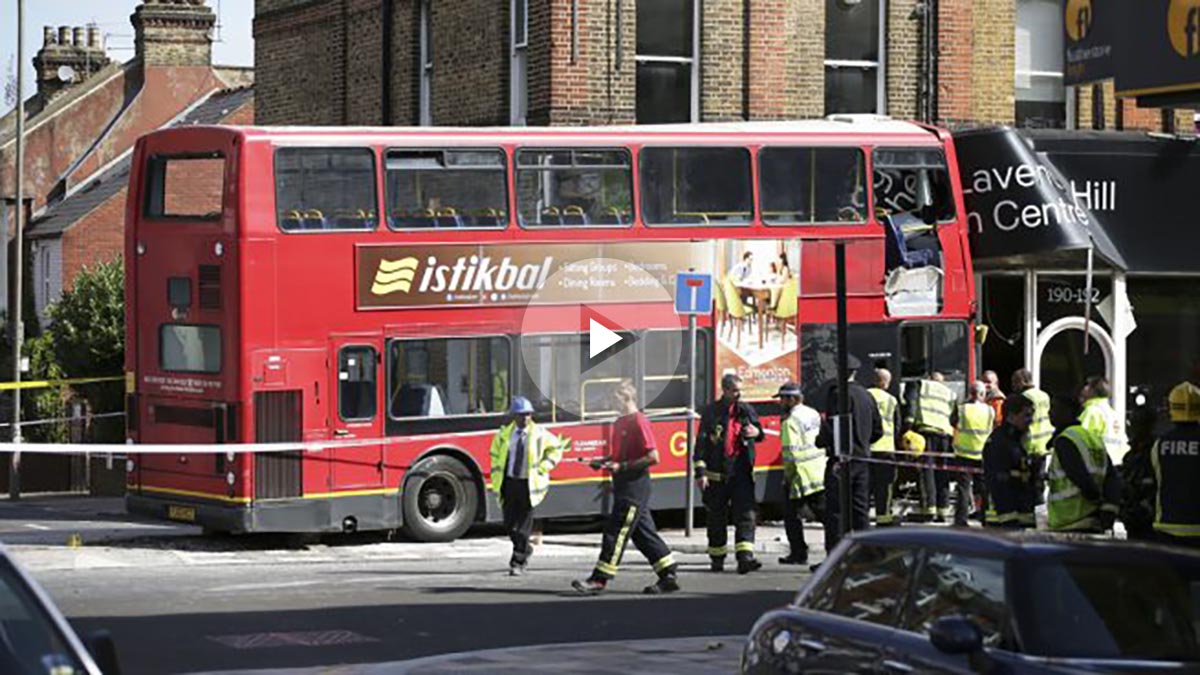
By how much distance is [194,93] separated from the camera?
58188 mm

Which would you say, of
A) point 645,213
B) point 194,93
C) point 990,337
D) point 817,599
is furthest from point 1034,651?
point 194,93

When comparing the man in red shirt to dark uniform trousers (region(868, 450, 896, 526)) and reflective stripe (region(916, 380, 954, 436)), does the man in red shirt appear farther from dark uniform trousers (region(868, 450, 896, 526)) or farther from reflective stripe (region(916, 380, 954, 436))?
reflective stripe (region(916, 380, 954, 436))

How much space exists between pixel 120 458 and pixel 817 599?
30.1 m

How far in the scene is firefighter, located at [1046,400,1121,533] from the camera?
15.1m

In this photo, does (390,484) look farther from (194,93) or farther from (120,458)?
(194,93)

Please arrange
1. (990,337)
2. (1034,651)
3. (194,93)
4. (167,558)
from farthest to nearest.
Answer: (194,93) → (990,337) → (167,558) → (1034,651)

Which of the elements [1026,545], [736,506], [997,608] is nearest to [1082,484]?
[1026,545]

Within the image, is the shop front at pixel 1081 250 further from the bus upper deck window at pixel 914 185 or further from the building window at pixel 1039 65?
the building window at pixel 1039 65

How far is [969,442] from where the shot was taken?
80.1 feet

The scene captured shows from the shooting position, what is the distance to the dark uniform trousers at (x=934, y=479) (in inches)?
982

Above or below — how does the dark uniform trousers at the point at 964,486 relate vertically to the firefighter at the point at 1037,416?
below

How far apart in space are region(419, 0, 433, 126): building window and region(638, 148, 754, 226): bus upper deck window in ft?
29.3

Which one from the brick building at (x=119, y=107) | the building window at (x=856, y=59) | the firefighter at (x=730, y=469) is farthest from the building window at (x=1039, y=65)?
the brick building at (x=119, y=107)

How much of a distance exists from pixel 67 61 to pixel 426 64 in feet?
106
